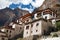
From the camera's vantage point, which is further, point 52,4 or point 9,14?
point 52,4

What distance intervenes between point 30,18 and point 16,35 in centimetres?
221

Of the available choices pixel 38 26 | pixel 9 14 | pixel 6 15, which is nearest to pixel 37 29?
pixel 38 26

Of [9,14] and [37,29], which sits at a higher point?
[9,14]

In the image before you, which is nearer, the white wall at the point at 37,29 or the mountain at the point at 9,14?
the white wall at the point at 37,29

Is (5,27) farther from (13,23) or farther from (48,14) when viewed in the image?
(48,14)

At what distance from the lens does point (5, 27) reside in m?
13.0

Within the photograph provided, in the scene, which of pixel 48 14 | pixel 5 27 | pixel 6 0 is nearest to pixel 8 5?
pixel 6 0

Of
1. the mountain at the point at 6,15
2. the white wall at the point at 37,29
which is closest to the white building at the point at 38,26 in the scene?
the white wall at the point at 37,29

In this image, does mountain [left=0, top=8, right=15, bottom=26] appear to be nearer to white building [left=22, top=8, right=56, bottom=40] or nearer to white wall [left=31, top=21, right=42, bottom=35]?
white building [left=22, top=8, right=56, bottom=40]

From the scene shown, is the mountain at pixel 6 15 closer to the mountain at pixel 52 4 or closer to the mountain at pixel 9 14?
the mountain at pixel 9 14

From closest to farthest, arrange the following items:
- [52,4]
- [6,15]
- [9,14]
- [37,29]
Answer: [37,29], [6,15], [9,14], [52,4]

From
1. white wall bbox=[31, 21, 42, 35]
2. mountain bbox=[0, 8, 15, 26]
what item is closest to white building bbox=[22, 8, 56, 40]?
white wall bbox=[31, 21, 42, 35]

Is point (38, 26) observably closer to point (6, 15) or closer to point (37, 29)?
point (37, 29)

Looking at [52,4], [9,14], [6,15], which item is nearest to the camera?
[6,15]
